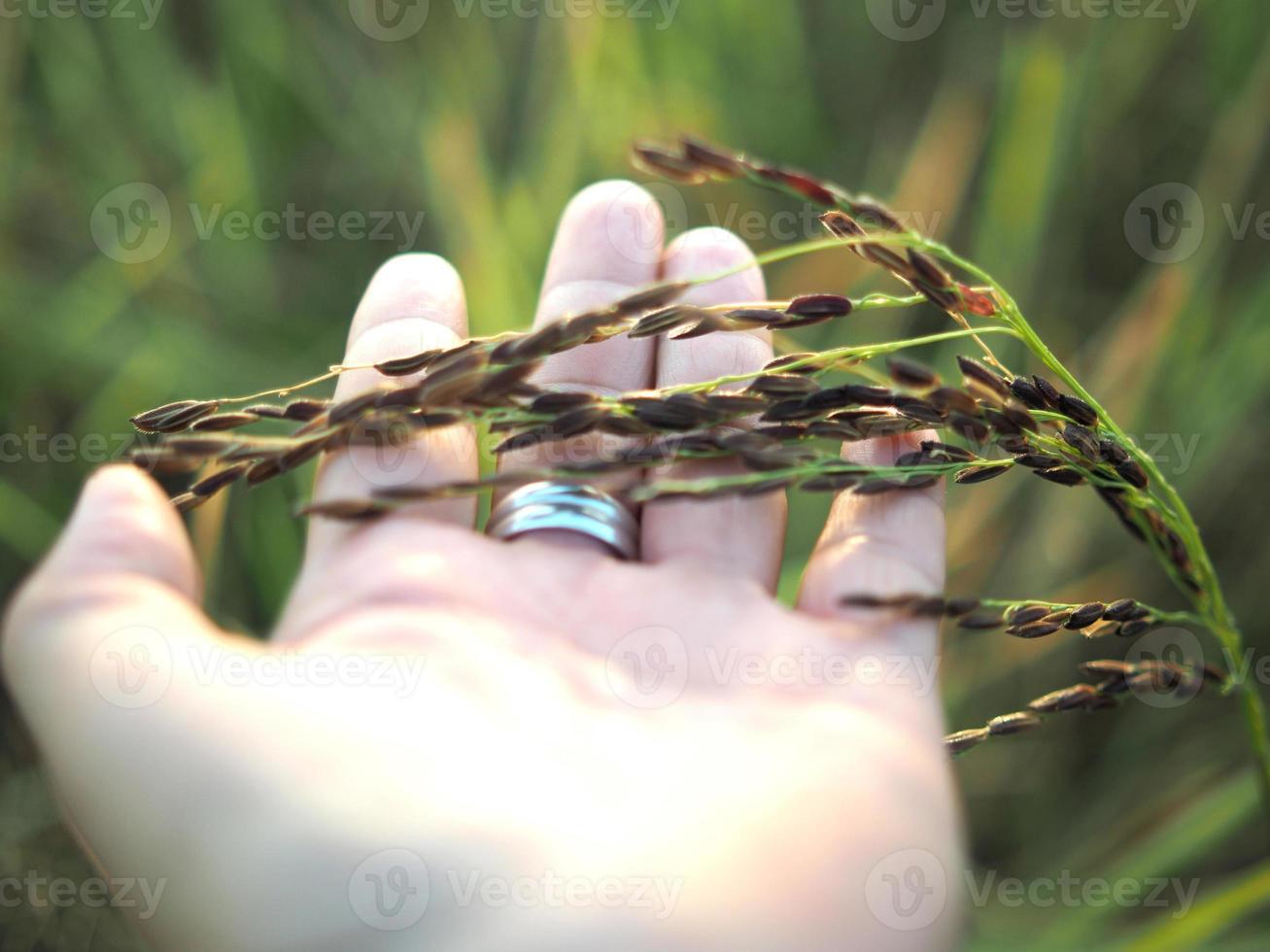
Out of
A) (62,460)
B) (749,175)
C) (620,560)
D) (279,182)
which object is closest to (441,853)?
(620,560)

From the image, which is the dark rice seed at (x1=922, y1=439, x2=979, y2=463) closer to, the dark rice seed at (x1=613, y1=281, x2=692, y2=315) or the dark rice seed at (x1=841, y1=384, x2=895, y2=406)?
the dark rice seed at (x1=841, y1=384, x2=895, y2=406)

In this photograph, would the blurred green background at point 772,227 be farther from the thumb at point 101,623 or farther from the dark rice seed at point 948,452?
the thumb at point 101,623

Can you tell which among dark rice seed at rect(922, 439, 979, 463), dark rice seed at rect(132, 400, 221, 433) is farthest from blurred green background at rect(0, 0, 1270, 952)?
dark rice seed at rect(132, 400, 221, 433)

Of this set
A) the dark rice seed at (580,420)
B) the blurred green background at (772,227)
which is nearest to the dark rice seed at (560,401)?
the dark rice seed at (580,420)

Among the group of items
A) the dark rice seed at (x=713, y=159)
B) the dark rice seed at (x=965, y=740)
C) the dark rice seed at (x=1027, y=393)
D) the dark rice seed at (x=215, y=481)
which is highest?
A: the dark rice seed at (x=713, y=159)

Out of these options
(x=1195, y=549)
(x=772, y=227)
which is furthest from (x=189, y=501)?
(x=772, y=227)

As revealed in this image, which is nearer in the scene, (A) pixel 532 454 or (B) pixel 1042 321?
(A) pixel 532 454

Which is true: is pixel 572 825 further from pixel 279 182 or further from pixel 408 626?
pixel 279 182
